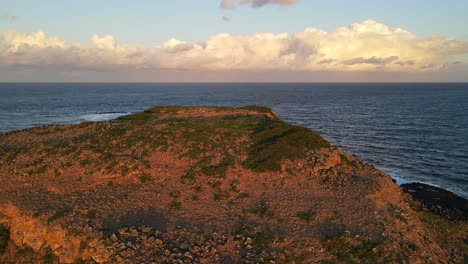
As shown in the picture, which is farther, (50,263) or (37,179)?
(37,179)

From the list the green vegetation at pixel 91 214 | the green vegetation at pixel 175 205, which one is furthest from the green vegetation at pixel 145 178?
the green vegetation at pixel 91 214

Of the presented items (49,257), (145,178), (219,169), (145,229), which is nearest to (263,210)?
(219,169)

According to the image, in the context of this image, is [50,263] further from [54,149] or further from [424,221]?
[424,221]

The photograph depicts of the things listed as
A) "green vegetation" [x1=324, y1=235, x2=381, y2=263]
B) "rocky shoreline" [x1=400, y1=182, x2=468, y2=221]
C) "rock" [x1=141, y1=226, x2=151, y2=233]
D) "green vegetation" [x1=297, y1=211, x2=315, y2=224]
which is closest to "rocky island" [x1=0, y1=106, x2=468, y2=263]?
"green vegetation" [x1=324, y1=235, x2=381, y2=263]

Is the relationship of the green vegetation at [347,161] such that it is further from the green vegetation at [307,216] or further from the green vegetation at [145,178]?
the green vegetation at [145,178]

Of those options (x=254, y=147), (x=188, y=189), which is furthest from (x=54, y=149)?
(x=254, y=147)

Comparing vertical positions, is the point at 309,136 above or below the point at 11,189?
above

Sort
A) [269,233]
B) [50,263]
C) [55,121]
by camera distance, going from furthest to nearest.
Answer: [55,121]
[269,233]
[50,263]
